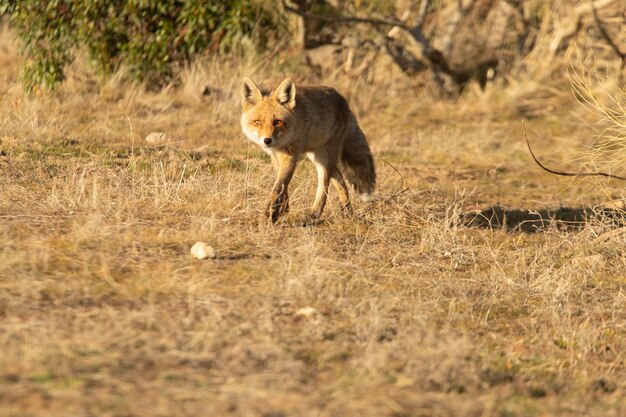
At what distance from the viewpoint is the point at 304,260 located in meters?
5.62

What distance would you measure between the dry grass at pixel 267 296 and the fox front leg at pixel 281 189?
19cm

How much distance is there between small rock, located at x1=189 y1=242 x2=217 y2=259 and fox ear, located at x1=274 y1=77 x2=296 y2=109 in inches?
75.4

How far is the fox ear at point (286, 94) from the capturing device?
6.99m

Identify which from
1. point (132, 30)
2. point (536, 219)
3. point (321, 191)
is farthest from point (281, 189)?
point (132, 30)

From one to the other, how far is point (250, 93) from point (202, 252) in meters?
2.11

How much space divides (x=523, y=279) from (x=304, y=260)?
1.69 metres

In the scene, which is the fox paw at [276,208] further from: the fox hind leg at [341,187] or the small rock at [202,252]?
the small rock at [202,252]

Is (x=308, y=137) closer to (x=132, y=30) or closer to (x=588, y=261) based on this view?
(x=588, y=261)

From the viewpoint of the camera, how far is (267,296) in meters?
4.98

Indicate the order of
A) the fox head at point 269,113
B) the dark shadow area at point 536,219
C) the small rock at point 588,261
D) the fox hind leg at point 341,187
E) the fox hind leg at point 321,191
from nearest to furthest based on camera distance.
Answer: the small rock at point 588,261 → the fox head at point 269,113 → the fox hind leg at point 321,191 → the dark shadow area at point 536,219 → the fox hind leg at point 341,187

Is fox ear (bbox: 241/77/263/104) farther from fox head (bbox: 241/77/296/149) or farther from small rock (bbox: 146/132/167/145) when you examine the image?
small rock (bbox: 146/132/167/145)

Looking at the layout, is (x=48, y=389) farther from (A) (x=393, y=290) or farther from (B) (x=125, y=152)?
(B) (x=125, y=152)

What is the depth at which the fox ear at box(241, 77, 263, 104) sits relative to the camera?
7.08m

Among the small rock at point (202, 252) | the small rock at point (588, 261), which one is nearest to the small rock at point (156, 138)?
the small rock at point (202, 252)
